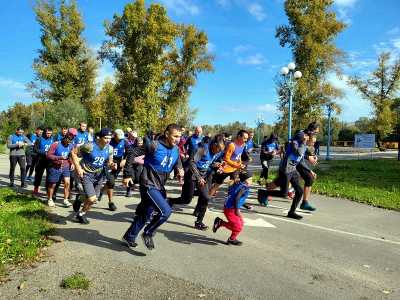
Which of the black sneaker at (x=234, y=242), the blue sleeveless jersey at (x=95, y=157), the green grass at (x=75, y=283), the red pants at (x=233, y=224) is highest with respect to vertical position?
the blue sleeveless jersey at (x=95, y=157)

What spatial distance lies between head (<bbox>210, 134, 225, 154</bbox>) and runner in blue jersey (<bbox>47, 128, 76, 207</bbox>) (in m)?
3.66

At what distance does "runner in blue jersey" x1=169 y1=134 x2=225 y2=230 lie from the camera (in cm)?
786

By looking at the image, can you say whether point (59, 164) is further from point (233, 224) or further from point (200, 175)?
point (233, 224)

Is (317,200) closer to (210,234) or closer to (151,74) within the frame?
(210,234)

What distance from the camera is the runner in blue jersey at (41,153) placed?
1173 cm

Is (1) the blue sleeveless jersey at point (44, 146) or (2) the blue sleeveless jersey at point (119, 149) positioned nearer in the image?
(2) the blue sleeveless jersey at point (119, 149)

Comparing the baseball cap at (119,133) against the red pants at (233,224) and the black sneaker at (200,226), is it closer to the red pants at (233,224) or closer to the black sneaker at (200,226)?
the black sneaker at (200,226)

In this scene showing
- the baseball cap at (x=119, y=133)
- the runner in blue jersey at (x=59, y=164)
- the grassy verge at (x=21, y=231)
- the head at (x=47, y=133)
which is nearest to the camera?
the grassy verge at (x=21, y=231)

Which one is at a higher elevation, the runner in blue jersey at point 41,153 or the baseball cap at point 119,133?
the baseball cap at point 119,133

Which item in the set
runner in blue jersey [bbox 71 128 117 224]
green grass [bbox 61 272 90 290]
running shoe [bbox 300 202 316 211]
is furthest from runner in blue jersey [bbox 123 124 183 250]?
running shoe [bbox 300 202 316 211]

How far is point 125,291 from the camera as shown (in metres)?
4.78

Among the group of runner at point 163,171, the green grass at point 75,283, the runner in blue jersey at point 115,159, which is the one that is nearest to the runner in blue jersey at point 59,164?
the group of runner at point 163,171

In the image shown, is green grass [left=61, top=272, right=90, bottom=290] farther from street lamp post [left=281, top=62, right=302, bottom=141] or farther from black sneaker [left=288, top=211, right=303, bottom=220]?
street lamp post [left=281, top=62, right=302, bottom=141]

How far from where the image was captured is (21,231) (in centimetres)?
698
